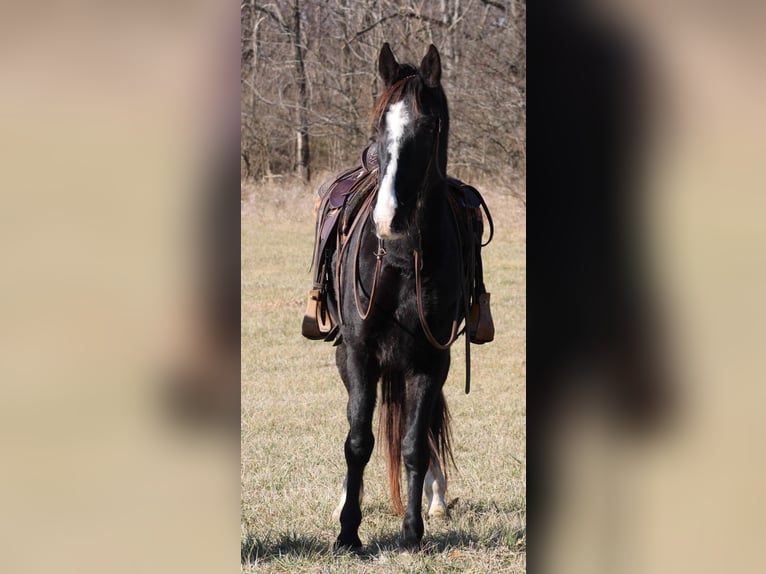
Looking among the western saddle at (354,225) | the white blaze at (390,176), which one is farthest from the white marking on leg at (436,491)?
the white blaze at (390,176)

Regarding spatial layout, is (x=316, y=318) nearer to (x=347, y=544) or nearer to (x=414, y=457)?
(x=414, y=457)

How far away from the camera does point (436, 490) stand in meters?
4.20

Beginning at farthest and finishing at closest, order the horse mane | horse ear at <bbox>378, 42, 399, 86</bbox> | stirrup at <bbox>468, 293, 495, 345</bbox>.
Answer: stirrup at <bbox>468, 293, 495, 345</bbox> → horse ear at <bbox>378, 42, 399, 86</bbox> → the horse mane

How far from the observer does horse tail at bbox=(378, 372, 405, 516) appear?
386cm

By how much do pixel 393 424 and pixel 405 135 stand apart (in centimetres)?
154

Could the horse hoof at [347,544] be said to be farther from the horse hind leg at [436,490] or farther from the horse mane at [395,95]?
the horse mane at [395,95]

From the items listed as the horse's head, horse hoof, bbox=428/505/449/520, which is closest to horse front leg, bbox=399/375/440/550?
horse hoof, bbox=428/505/449/520

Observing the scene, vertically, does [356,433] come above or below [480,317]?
below

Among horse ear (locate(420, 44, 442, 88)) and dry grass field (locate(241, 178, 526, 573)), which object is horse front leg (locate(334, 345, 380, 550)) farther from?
horse ear (locate(420, 44, 442, 88))

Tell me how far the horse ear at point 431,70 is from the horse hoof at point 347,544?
199 centimetres
